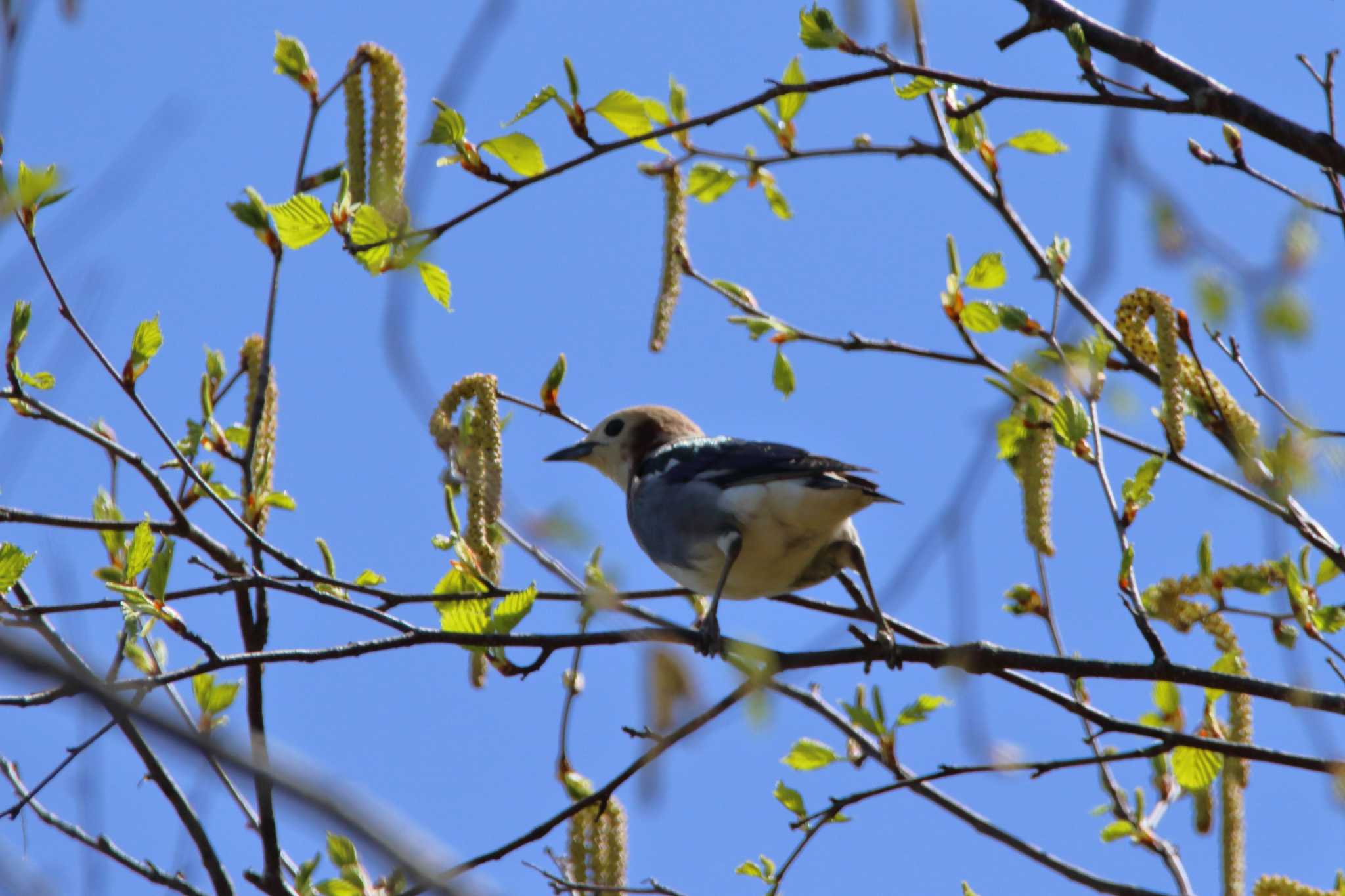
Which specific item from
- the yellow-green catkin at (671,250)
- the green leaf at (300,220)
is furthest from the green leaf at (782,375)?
the green leaf at (300,220)

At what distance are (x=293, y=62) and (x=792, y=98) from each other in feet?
5.54

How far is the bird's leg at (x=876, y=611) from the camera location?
4297 millimetres

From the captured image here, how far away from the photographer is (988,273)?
438 centimetres

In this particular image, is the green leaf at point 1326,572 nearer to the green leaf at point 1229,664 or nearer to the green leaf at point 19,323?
the green leaf at point 1229,664

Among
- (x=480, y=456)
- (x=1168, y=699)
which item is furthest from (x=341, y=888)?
(x=1168, y=699)

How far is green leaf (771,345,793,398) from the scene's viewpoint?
15.8 ft

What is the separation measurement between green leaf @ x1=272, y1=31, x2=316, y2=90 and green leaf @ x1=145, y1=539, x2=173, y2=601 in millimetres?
1724

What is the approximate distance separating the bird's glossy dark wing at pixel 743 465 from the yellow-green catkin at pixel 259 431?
5.81 feet

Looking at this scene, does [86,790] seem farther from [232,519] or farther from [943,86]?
[943,86]

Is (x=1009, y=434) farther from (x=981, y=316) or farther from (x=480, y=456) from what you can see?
(x=480, y=456)

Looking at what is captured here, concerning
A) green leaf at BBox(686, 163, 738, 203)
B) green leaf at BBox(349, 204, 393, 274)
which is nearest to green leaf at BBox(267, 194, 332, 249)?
green leaf at BBox(349, 204, 393, 274)

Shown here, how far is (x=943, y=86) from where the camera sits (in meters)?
4.44

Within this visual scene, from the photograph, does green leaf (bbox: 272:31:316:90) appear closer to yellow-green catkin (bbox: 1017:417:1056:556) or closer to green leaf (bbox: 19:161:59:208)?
green leaf (bbox: 19:161:59:208)

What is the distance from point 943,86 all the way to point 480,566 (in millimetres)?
2105
